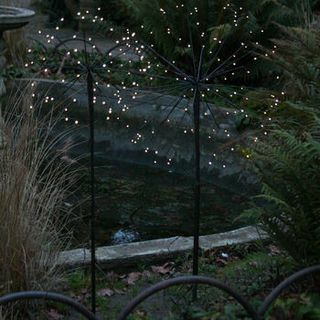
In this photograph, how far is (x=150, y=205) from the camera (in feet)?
22.9

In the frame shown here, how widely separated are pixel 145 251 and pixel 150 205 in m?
2.00

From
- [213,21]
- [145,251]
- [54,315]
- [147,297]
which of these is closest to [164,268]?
[145,251]

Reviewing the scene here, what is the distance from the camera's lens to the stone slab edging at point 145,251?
4.79 meters

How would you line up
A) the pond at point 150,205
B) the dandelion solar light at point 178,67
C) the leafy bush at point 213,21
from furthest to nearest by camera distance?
the leafy bush at point 213,21, the dandelion solar light at point 178,67, the pond at point 150,205

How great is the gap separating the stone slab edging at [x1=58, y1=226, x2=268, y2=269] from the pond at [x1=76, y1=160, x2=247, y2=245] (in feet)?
3.13

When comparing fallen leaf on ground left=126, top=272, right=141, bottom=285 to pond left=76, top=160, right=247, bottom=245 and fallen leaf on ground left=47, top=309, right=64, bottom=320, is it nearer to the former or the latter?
fallen leaf on ground left=47, top=309, right=64, bottom=320

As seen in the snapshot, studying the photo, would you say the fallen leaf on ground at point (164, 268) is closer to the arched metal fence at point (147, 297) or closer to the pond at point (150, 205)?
the pond at point (150, 205)

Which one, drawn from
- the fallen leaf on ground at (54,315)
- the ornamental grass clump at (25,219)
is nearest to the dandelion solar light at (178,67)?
the ornamental grass clump at (25,219)

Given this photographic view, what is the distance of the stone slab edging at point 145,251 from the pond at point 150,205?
37.6 inches

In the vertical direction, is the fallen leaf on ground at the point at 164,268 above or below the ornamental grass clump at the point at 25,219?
below

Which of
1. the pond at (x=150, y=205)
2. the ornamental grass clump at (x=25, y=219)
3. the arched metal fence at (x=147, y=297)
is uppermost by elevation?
the arched metal fence at (x=147, y=297)

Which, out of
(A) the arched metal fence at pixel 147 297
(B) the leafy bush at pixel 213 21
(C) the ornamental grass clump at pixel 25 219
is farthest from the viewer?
(B) the leafy bush at pixel 213 21

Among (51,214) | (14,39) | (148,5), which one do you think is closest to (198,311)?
(51,214)

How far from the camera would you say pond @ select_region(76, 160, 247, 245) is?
20.8 feet
